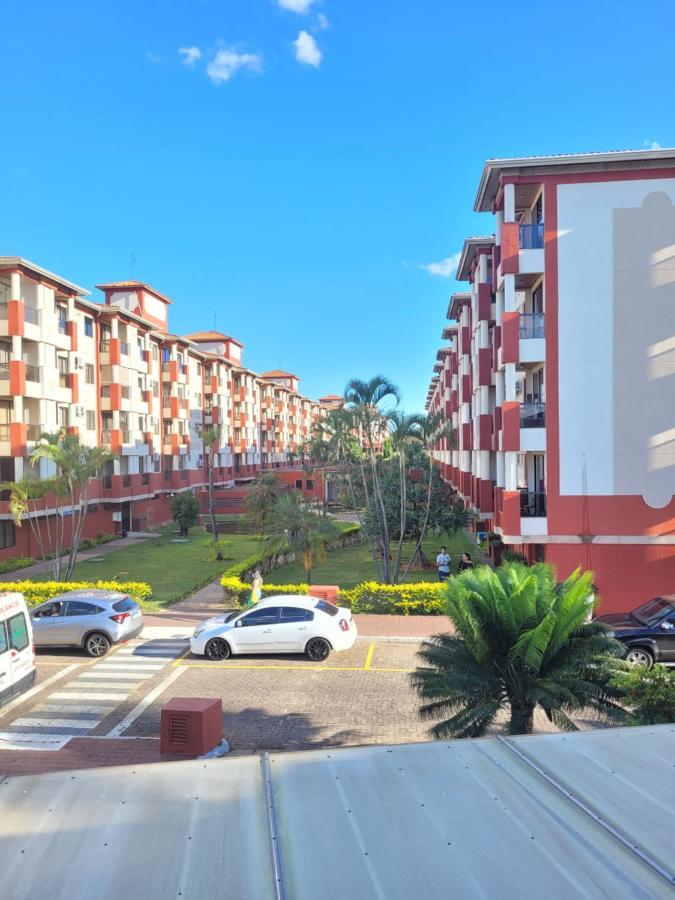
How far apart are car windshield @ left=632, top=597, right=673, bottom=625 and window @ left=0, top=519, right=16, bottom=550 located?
28.0m

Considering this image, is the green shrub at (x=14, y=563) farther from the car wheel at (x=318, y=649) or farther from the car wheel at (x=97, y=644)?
the car wheel at (x=318, y=649)

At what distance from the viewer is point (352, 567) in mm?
31609

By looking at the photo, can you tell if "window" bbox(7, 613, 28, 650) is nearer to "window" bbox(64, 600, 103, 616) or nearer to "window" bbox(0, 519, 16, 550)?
"window" bbox(64, 600, 103, 616)

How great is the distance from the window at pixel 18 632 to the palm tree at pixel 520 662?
786cm

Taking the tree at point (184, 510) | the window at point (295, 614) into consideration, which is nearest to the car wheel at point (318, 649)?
the window at point (295, 614)

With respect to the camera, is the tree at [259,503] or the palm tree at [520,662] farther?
the tree at [259,503]

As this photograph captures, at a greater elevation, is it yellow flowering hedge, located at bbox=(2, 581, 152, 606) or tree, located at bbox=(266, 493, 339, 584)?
tree, located at bbox=(266, 493, 339, 584)

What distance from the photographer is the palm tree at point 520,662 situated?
955 cm

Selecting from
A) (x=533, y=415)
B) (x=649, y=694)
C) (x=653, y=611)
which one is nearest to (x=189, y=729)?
(x=649, y=694)

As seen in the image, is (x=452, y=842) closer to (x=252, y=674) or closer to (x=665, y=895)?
(x=665, y=895)

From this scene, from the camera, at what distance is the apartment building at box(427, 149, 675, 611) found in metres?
20.3

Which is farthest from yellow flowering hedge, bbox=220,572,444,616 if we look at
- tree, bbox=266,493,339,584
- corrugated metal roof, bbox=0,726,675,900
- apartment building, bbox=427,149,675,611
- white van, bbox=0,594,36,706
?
corrugated metal roof, bbox=0,726,675,900

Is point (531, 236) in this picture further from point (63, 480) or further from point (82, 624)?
point (63, 480)

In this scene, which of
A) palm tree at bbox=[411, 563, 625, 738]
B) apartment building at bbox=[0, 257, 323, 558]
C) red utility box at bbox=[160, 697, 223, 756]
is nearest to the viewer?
palm tree at bbox=[411, 563, 625, 738]
